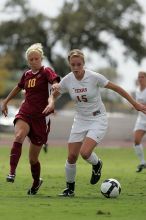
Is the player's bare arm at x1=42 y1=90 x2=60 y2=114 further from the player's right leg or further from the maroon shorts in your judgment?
the player's right leg

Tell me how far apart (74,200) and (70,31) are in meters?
66.8

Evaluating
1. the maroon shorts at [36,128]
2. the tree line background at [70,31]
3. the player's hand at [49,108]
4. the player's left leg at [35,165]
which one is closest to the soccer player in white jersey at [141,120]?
the player's left leg at [35,165]

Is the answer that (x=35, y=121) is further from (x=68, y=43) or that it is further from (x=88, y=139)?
(x=68, y=43)

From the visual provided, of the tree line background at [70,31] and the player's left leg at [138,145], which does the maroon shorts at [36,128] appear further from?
the tree line background at [70,31]

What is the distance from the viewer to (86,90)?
1265cm

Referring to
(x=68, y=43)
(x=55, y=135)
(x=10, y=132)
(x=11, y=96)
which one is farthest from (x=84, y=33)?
(x=11, y=96)

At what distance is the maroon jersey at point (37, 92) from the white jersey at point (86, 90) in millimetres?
225

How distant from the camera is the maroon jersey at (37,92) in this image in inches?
499

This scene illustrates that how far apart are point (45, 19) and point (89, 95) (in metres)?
66.8

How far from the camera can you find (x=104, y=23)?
78938 millimetres

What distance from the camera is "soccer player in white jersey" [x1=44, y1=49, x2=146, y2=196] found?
12.6m

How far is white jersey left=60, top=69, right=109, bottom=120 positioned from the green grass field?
1.38m

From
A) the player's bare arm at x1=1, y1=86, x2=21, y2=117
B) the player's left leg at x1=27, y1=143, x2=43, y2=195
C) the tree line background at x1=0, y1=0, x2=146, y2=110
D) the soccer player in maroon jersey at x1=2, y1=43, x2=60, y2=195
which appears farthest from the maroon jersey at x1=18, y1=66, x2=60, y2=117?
the tree line background at x1=0, y1=0, x2=146, y2=110

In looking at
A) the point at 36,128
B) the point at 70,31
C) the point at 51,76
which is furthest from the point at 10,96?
Result: the point at 70,31
